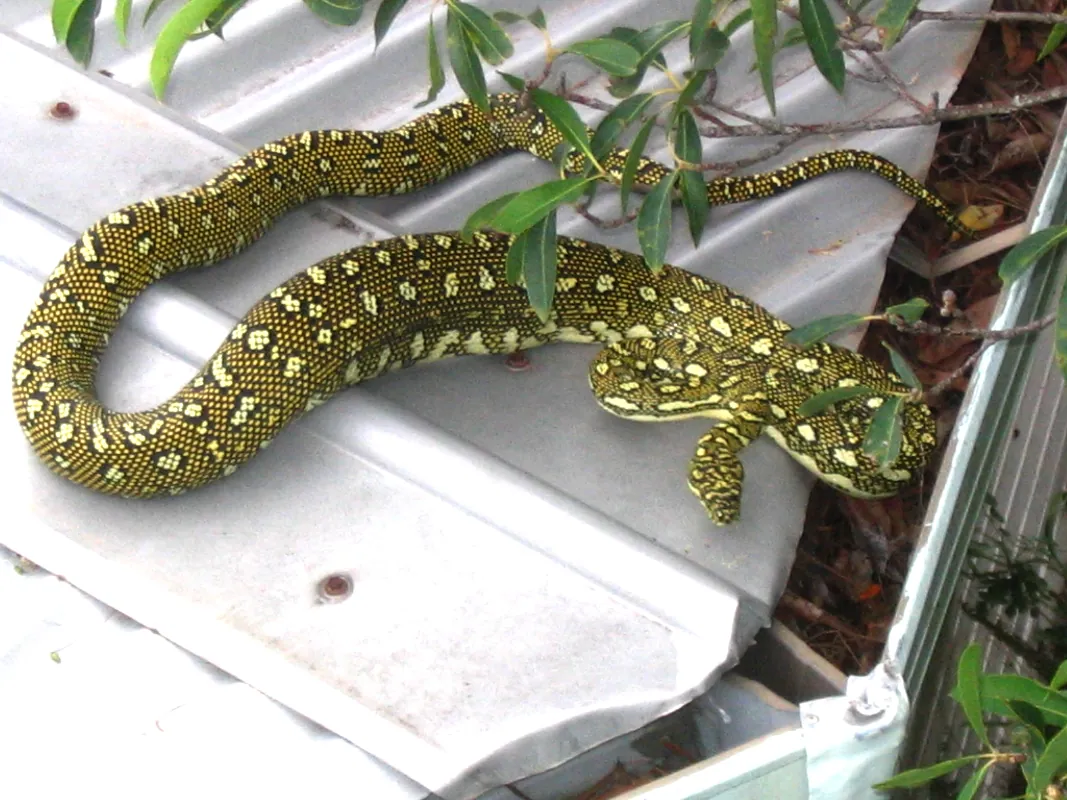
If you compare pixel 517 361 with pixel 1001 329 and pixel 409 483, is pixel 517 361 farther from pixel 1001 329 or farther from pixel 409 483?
pixel 1001 329

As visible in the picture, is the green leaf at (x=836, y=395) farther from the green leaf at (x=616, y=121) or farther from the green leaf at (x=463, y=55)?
the green leaf at (x=463, y=55)

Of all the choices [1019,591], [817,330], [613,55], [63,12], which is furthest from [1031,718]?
[63,12]

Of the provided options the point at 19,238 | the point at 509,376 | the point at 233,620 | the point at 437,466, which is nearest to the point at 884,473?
the point at 509,376

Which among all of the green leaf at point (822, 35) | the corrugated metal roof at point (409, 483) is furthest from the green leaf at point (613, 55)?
the corrugated metal roof at point (409, 483)

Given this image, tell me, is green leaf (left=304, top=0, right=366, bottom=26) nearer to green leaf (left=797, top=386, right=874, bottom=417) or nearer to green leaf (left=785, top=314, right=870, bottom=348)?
green leaf (left=785, top=314, right=870, bottom=348)

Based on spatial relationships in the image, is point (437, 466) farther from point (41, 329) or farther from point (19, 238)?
point (19, 238)
